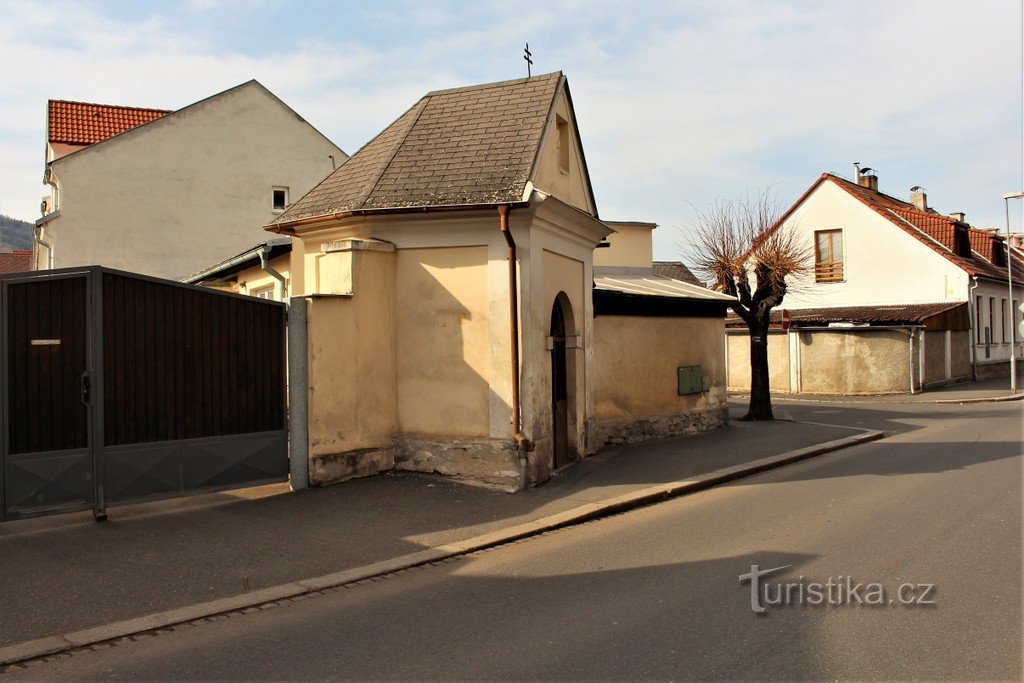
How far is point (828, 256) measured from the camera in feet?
118

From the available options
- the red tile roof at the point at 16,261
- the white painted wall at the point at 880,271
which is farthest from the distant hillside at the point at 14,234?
the white painted wall at the point at 880,271

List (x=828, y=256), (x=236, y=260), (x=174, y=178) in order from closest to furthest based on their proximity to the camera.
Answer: (x=236, y=260)
(x=174, y=178)
(x=828, y=256)

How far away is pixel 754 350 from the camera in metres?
18.8

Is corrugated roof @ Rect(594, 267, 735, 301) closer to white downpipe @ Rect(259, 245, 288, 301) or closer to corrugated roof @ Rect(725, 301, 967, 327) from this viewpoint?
white downpipe @ Rect(259, 245, 288, 301)

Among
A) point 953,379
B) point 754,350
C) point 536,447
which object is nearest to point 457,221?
point 536,447

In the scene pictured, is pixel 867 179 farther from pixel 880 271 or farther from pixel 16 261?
pixel 16 261

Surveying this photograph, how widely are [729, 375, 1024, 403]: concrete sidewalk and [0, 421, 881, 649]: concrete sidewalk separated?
53.0 feet

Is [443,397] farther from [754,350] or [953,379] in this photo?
[953,379]

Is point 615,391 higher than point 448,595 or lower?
higher

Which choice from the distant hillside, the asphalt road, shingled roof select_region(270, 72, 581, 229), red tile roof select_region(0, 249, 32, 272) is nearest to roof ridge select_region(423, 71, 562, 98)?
shingled roof select_region(270, 72, 581, 229)

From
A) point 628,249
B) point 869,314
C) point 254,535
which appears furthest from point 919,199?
point 254,535

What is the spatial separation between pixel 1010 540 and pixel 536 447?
207 inches

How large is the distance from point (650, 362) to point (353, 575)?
9216 millimetres

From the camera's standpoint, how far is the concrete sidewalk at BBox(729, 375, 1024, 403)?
25.0 meters
